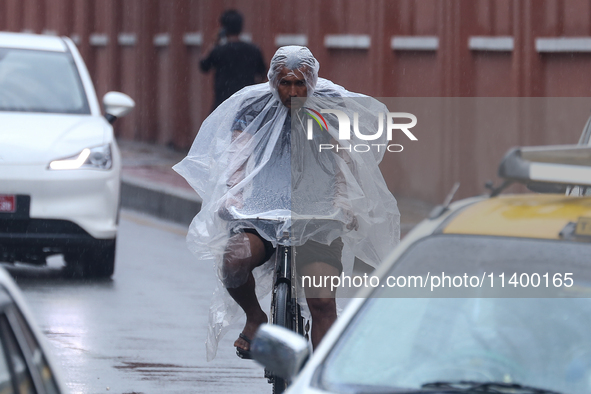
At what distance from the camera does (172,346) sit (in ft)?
24.3

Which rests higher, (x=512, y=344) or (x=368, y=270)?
(x=512, y=344)

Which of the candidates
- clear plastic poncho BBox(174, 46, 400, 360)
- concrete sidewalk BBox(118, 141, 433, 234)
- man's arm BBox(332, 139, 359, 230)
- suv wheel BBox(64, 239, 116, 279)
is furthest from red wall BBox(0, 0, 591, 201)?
suv wheel BBox(64, 239, 116, 279)

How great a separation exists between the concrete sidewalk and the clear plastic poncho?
17.8 feet

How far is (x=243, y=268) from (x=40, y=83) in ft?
16.4

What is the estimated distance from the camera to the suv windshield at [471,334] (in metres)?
3.31

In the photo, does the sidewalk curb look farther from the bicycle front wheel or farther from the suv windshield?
the suv windshield

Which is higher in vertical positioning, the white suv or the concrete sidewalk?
the white suv

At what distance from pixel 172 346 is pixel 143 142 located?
1555cm

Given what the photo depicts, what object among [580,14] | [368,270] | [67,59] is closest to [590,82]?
[580,14]

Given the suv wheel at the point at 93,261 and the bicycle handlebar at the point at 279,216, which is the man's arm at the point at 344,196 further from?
the suv wheel at the point at 93,261

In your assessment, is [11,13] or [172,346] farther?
[11,13]

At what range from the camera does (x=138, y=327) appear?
792 cm

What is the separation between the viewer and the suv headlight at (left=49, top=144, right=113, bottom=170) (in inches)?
352

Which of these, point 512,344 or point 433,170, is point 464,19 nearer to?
point 433,170
